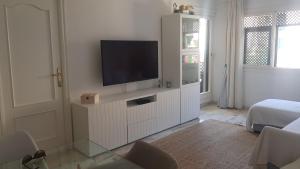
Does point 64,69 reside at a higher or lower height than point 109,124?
higher

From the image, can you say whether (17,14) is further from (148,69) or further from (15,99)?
(148,69)

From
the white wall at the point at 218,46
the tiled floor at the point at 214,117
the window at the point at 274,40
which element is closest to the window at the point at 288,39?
the window at the point at 274,40

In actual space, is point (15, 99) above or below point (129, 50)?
below

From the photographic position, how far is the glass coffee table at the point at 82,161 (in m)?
1.76

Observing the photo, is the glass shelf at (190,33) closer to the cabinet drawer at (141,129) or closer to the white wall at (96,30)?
the white wall at (96,30)

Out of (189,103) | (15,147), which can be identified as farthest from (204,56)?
(15,147)

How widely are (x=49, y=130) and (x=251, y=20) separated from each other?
4.30 metres

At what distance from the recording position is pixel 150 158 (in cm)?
170

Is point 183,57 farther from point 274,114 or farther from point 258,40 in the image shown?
point 258,40

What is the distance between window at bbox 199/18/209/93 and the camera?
5566 millimetres

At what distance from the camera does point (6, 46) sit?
9.16ft

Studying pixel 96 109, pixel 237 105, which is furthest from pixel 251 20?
pixel 96 109

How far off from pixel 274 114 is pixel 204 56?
2378 mm

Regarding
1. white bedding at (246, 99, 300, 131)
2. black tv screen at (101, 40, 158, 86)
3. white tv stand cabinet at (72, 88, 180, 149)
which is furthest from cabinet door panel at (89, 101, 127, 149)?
white bedding at (246, 99, 300, 131)
